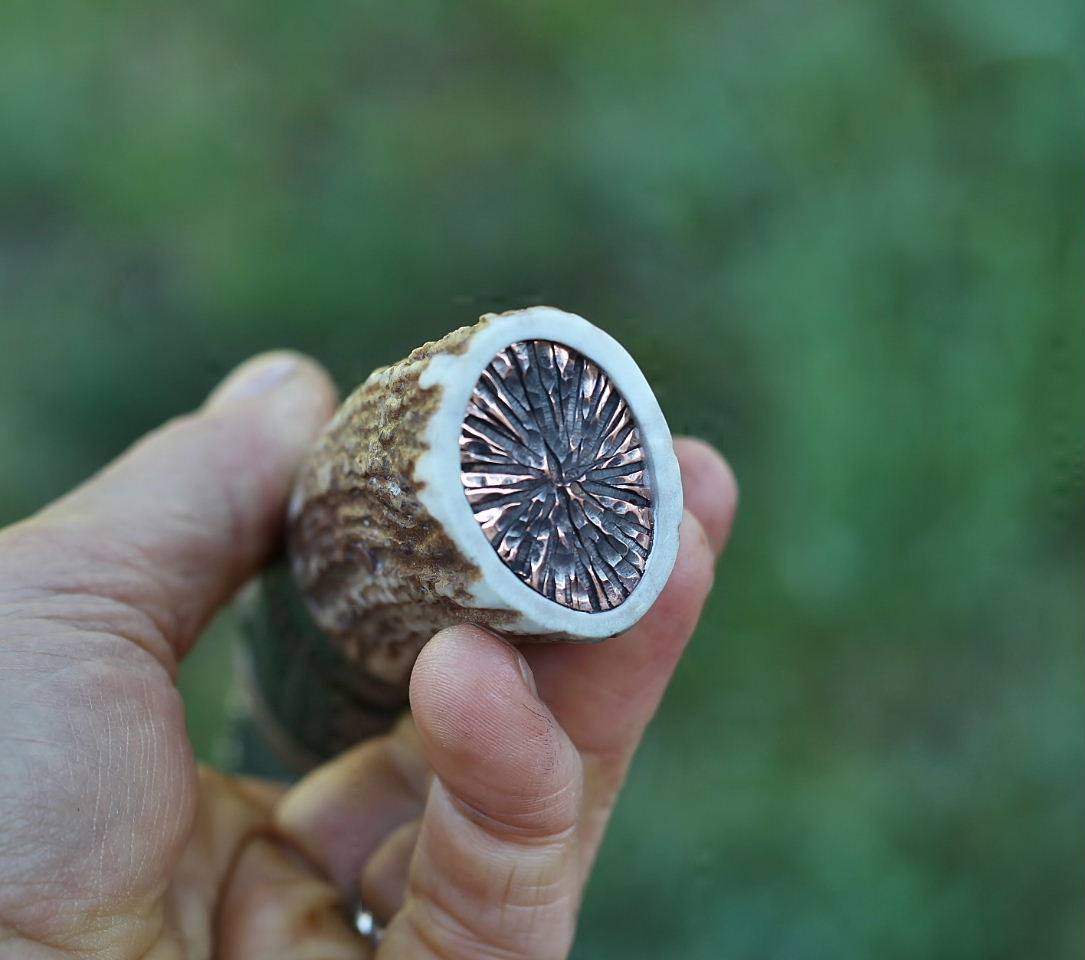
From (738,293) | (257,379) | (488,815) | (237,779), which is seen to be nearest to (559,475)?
(488,815)

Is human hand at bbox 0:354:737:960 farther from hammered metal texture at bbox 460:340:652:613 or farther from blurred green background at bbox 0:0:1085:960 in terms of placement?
blurred green background at bbox 0:0:1085:960

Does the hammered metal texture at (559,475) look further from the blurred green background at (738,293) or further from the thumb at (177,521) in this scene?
the blurred green background at (738,293)

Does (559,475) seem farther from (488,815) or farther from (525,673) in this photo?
(488,815)

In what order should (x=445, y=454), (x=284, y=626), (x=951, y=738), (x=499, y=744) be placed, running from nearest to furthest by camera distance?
(x=445, y=454)
(x=499, y=744)
(x=284, y=626)
(x=951, y=738)

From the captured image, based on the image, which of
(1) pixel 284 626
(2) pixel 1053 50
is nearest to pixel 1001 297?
(2) pixel 1053 50

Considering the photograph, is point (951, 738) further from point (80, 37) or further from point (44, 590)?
point (80, 37)

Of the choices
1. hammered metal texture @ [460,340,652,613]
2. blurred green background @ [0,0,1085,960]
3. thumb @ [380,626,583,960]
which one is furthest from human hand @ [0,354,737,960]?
blurred green background @ [0,0,1085,960]

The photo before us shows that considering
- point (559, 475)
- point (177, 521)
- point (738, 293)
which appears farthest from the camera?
point (738, 293)
